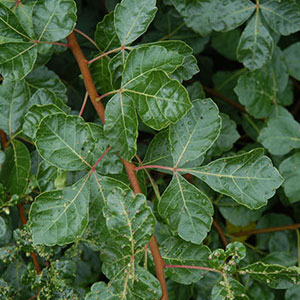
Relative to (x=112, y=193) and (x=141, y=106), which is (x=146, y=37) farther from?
(x=112, y=193)

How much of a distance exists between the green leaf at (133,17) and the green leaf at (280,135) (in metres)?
0.60

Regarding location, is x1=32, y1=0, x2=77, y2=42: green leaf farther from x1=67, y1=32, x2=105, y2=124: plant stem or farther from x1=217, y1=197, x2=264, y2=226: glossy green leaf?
x1=217, y1=197, x2=264, y2=226: glossy green leaf

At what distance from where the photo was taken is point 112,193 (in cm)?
97

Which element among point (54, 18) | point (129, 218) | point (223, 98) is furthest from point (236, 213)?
point (54, 18)

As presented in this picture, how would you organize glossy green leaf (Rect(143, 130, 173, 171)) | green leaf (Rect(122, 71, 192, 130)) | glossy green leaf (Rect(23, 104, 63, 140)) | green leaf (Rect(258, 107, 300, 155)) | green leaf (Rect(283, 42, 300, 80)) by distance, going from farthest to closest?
green leaf (Rect(283, 42, 300, 80))
green leaf (Rect(258, 107, 300, 155))
glossy green leaf (Rect(143, 130, 173, 171))
glossy green leaf (Rect(23, 104, 63, 140))
green leaf (Rect(122, 71, 192, 130))

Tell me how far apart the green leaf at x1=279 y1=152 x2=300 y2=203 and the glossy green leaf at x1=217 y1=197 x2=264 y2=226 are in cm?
16

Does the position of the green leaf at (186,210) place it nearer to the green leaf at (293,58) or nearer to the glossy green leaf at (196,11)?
the glossy green leaf at (196,11)

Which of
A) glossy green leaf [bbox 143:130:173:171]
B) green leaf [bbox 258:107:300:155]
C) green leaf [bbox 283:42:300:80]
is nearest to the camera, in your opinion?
glossy green leaf [bbox 143:130:173:171]

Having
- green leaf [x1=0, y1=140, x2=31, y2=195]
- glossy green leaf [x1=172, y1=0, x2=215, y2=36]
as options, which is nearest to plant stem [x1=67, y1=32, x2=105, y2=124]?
green leaf [x1=0, y1=140, x2=31, y2=195]

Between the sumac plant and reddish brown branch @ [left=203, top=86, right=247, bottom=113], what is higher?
the sumac plant

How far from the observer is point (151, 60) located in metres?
0.99

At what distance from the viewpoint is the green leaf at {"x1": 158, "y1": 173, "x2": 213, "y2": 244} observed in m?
1.04

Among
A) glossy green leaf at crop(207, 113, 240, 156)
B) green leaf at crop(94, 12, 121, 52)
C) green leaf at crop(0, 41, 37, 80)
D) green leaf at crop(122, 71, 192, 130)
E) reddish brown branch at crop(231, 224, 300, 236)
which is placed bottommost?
reddish brown branch at crop(231, 224, 300, 236)

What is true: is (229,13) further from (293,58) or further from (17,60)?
(17,60)
